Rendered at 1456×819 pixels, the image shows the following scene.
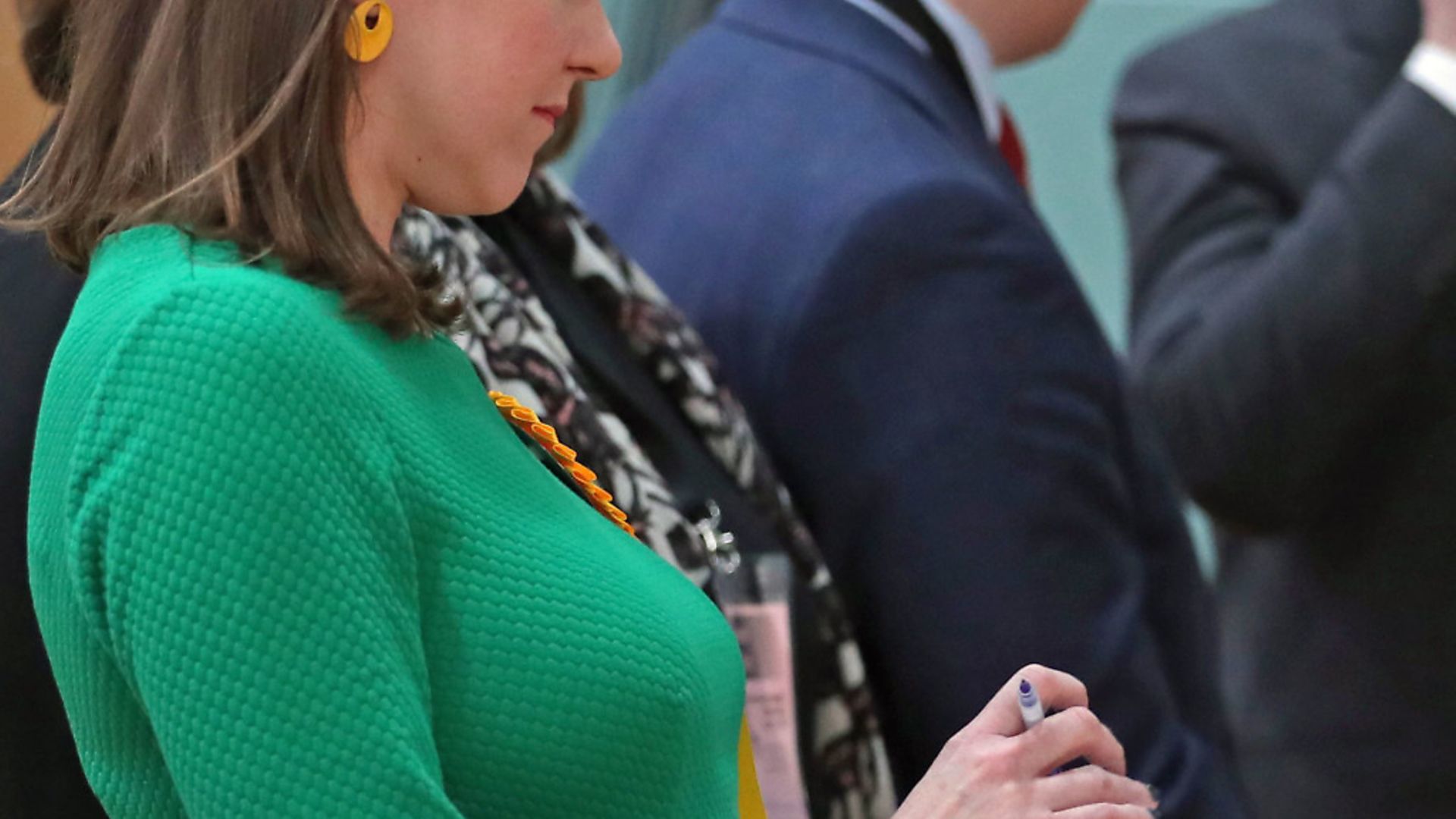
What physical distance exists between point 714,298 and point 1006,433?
0.74 feet

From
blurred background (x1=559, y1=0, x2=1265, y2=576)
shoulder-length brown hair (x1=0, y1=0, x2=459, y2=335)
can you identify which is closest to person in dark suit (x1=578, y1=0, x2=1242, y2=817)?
shoulder-length brown hair (x1=0, y1=0, x2=459, y2=335)

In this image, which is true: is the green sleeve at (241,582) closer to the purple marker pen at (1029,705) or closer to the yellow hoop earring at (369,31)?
the yellow hoop earring at (369,31)

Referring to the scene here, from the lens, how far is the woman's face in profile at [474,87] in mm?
766

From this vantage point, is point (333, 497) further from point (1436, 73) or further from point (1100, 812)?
point (1436, 73)

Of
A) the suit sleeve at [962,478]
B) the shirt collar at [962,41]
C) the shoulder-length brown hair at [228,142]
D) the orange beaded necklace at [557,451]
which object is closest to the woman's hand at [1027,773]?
the orange beaded necklace at [557,451]

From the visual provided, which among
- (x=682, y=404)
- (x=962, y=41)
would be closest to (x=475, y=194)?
(x=682, y=404)

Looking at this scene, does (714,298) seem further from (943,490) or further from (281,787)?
(281,787)

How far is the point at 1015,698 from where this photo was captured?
2.63ft

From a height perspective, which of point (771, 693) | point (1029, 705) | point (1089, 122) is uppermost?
point (1029, 705)

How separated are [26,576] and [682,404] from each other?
18.1 inches

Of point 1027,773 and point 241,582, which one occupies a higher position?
point 241,582

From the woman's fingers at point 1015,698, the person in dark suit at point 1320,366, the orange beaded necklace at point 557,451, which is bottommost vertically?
the person in dark suit at point 1320,366

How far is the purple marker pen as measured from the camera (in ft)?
2.61

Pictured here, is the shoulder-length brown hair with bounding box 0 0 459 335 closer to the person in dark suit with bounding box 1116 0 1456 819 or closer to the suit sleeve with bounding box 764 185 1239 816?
the suit sleeve with bounding box 764 185 1239 816
